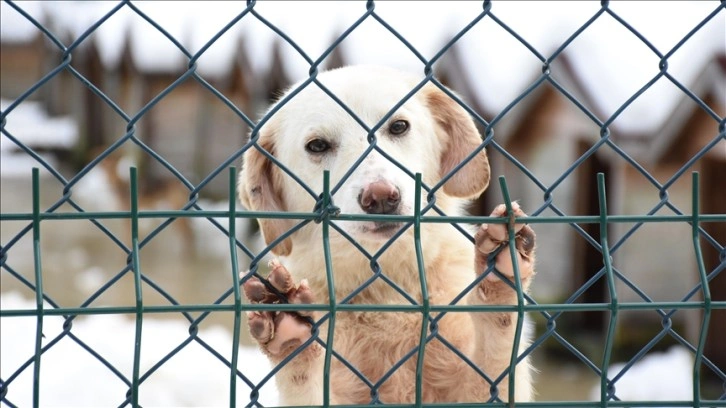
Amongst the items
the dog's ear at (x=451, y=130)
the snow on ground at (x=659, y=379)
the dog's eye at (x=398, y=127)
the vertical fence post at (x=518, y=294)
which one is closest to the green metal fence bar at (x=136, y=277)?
the vertical fence post at (x=518, y=294)

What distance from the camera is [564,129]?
27.0 feet

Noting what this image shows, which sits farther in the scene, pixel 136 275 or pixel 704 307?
pixel 704 307

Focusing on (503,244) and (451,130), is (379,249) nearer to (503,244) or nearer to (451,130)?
(503,244)

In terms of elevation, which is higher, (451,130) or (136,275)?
(451,130)

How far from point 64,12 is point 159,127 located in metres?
3.24

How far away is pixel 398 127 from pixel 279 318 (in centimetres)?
128

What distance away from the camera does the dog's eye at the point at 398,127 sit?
3355mm

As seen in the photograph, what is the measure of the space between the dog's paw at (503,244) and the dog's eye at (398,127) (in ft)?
3.62

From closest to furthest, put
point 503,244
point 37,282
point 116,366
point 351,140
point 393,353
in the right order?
point 37,282 → point 503,244 → point 393,353 → point 351,140 → point 116,366

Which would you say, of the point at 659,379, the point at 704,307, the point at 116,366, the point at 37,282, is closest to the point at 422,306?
the point at 704,307

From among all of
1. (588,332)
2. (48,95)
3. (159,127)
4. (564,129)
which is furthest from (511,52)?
(48,95)

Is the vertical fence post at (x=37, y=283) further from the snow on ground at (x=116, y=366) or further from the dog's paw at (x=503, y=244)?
the snow on ground at (x=116, y=366)

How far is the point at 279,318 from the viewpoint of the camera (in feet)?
7.43

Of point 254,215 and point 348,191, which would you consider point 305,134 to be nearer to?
point 348,191
